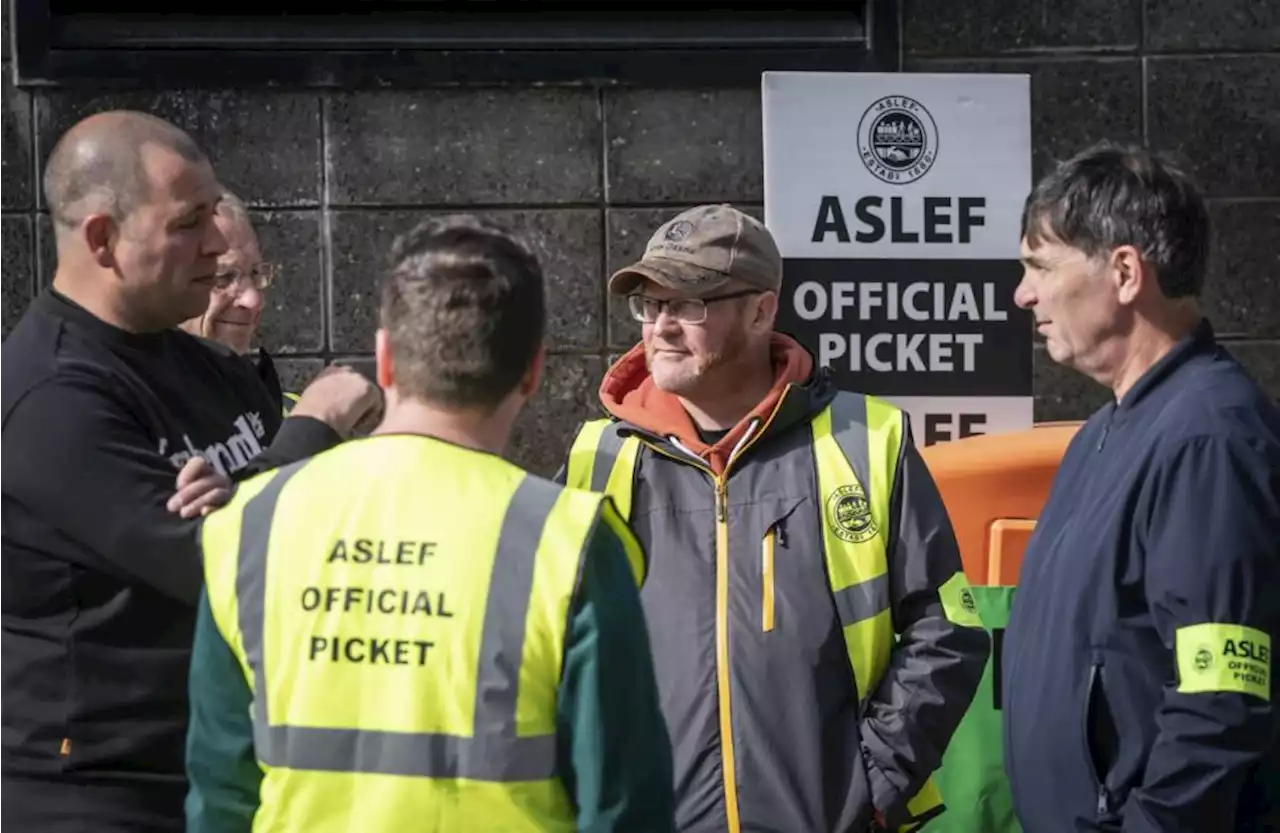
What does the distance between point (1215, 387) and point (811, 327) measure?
7.24ft

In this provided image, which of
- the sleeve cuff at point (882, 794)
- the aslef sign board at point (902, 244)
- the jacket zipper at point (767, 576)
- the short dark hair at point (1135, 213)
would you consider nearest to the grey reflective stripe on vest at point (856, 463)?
the jacket zipper at point (767, 576)

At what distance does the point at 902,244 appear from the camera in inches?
183

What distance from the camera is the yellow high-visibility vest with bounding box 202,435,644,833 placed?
1865mm

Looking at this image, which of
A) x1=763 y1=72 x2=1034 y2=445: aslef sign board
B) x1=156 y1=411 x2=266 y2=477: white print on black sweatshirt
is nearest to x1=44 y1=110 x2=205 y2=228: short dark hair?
x1=156 y1=411 x2=266 y2=477: white print on black sweatshirt

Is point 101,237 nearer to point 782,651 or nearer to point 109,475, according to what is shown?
point 109,475

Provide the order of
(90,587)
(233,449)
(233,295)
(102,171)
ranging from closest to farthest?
1. (90,587)
2. (102,171)
3. (233,449)
4. (233,295)

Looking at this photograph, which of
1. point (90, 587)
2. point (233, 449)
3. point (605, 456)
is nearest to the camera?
point (90, 587)

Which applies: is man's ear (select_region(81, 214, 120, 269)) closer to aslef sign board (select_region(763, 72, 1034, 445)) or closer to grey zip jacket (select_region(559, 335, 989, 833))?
grey zip jacket (select_region(559, 335, 989, 833))

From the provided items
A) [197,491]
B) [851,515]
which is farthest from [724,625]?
[197,491]

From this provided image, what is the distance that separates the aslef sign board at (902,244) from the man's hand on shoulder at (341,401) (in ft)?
6.92

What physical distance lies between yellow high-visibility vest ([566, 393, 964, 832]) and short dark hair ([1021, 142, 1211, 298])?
0.56m

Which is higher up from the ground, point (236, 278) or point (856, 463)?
point (236, 278)

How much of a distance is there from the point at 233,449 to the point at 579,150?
251cm

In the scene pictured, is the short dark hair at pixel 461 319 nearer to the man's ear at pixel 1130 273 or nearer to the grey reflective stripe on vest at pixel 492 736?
the grey reflective stripe on vest at pixel 492 736
